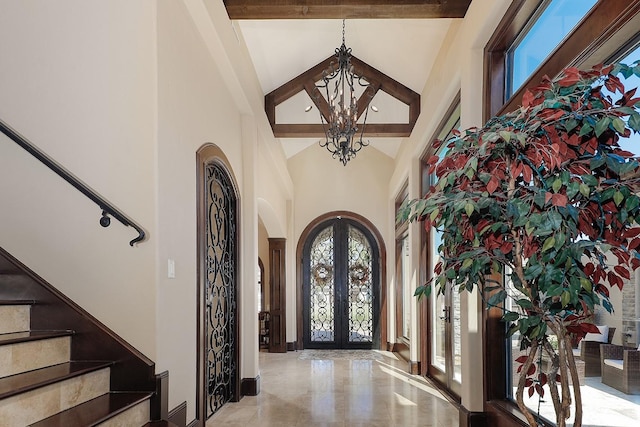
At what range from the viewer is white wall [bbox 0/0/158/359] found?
2.95 metres

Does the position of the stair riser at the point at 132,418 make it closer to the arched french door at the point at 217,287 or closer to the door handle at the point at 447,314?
the arched french door at the point at 217,287

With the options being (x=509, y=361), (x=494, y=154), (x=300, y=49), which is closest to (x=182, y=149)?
(x=494, y=154)

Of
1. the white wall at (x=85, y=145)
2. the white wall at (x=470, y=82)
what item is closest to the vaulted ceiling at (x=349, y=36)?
the white wall at (x=470, y=82)

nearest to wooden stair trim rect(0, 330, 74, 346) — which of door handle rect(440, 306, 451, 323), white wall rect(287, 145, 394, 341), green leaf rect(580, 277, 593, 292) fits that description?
green leaf rect(580, 277, 593, 292)

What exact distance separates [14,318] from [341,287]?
25.1 feet

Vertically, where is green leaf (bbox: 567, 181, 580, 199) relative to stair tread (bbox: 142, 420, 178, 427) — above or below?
above

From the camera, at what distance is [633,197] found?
5.09 feet

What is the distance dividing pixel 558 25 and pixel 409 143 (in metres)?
4.76

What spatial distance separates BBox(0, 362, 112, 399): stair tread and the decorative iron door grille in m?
1.32

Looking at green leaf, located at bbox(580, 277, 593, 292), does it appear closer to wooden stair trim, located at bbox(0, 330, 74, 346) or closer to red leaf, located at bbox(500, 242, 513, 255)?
red leaf, located at bbox(500, 242, 513, 255)

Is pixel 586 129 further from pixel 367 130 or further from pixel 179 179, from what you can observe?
pixel 367 130

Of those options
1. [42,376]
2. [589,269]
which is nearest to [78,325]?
[42,376]

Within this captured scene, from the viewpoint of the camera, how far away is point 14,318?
289 centimetres

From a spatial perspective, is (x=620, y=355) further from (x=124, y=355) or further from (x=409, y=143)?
(x=409, y=143)
